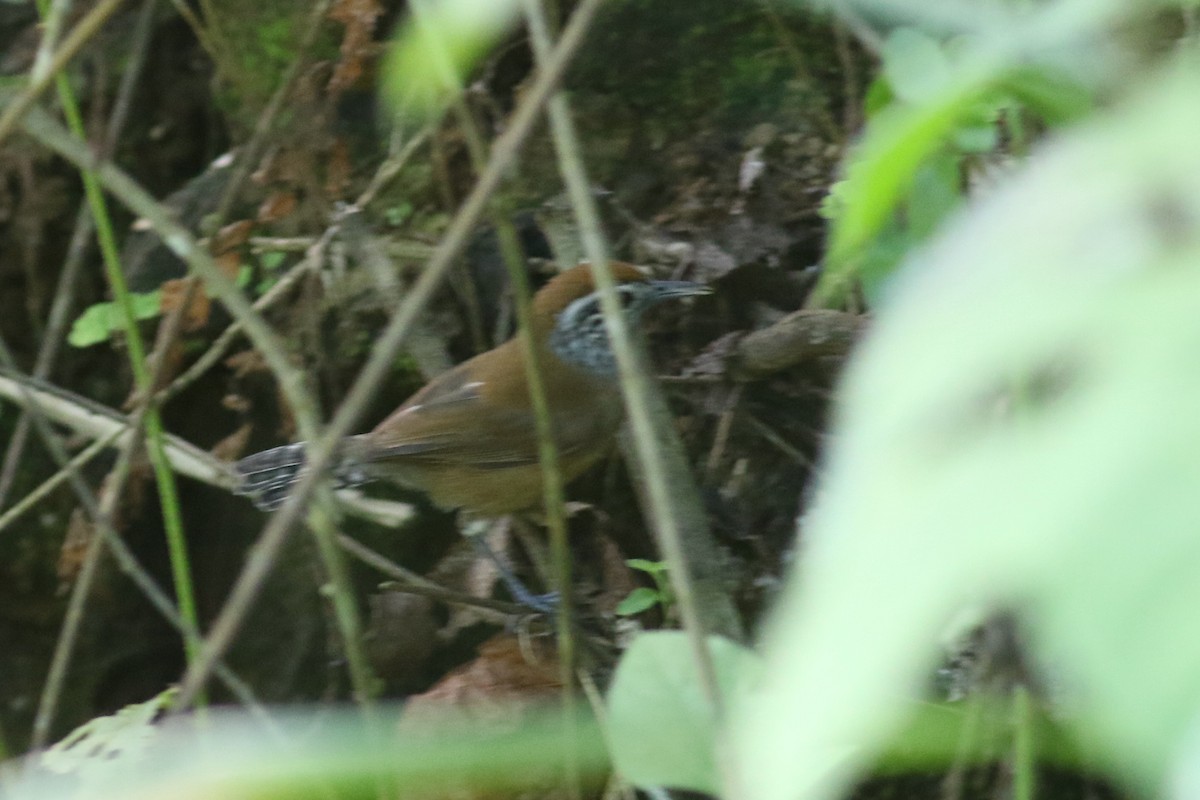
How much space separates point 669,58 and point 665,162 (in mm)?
311

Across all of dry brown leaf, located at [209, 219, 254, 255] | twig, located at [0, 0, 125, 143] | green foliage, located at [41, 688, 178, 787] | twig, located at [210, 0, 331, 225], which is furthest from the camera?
dry brown leaf, located at [209, 219, 254, 255]

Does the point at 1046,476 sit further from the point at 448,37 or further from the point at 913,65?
the point at 913,65

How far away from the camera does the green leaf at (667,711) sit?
825mm

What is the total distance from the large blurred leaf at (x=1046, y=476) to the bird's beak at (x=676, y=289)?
2.63 metres

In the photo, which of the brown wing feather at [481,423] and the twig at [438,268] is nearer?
the twig at [438,268]

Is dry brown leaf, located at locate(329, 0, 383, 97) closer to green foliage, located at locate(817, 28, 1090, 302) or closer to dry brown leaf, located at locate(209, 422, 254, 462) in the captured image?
dry brown leaf, located at locate(209, 422, 254, 462)

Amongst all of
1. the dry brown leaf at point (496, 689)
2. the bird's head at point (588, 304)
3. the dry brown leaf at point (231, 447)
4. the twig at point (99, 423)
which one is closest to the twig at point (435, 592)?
the dry brown leaf at point (496, 689)

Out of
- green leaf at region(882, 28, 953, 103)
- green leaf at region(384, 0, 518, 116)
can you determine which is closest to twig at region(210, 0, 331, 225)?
green leaf at region(384, 0, 518, 116)

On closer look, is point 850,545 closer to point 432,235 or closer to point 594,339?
point 432,235

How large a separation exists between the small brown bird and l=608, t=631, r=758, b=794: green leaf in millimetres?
2410

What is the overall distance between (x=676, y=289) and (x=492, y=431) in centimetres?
90

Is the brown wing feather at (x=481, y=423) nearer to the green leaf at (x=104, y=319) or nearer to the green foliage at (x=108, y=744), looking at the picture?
the green leaf at (x=104, y=319)

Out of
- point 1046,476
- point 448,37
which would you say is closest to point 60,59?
point 448,37

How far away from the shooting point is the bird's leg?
3.04 metres
